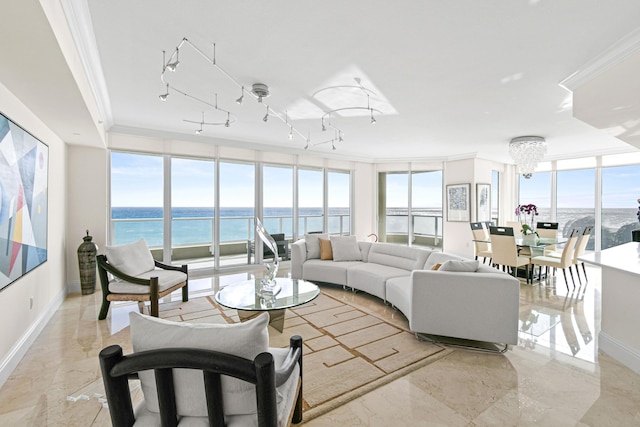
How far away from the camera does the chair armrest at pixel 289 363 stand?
52.5 inches

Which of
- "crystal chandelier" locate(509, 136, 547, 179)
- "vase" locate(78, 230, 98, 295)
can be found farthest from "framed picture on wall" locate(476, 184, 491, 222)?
"vase" locate(78, 230, 98, 295)

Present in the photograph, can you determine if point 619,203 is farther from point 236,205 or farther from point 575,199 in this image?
point 236,205

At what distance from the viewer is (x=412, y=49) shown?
261 cm

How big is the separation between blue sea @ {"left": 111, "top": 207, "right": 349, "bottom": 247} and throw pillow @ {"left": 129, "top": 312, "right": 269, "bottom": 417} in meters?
4.93

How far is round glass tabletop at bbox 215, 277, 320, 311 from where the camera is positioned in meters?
2.90

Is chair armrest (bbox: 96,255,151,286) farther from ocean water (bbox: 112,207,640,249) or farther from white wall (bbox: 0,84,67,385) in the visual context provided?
ocean water (bbox: 112,207,640,249)

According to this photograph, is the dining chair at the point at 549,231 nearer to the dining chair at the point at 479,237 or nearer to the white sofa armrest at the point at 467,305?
the dining chair at the point at 479,237

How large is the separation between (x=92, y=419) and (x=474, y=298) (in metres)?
3.13

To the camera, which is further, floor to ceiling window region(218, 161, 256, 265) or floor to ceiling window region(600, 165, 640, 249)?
A: floor to ceiling window region(600, 165, 640, 249)

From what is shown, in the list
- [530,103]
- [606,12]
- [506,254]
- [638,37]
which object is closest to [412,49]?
[606,12]

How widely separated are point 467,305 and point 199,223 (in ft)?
16.8

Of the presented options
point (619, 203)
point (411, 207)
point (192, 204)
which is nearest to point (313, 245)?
point (192, 204)

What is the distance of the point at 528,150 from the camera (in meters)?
5.57

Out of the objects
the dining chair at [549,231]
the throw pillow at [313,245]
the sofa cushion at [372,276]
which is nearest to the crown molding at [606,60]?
the sofa cushion at [372,276]
